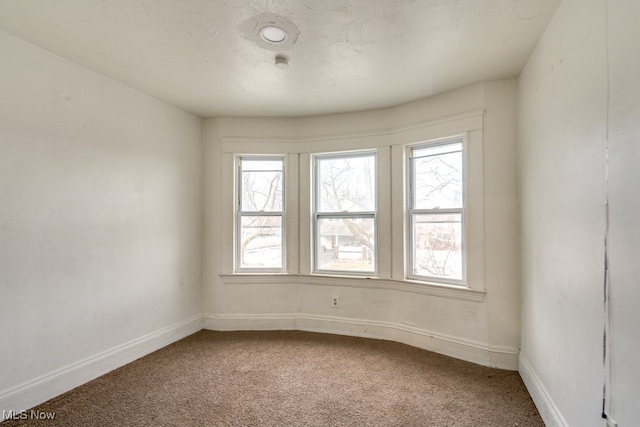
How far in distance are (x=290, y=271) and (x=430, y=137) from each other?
2123 mm

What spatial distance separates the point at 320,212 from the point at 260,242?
815 millimetres

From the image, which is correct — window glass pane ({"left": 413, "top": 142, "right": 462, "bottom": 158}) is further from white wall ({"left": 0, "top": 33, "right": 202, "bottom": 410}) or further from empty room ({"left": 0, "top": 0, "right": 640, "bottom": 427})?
white wall ({"left": 0, "top": 33, "right": 202, "bottom": 410})

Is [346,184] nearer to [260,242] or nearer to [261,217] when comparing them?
[261,217]

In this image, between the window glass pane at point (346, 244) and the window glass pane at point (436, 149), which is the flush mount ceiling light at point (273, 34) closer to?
the window glass pane at point (436, 149)

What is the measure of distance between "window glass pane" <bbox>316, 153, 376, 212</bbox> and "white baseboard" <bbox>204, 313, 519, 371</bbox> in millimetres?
1273

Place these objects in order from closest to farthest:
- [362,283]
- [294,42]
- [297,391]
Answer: [294,42]
[297,391]
[362,283]

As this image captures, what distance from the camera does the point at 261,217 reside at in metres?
3.98

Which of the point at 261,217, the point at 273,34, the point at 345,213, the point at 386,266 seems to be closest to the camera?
the point at 273,34

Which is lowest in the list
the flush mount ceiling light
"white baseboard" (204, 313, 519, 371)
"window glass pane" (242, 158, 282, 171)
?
"white baseboard" (204, 313, 519, 371)

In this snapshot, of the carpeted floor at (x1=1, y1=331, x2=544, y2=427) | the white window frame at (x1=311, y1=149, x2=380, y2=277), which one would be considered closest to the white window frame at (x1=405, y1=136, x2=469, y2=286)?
the white window frame at (x1=311, y1=149, x2=380, y2=277)

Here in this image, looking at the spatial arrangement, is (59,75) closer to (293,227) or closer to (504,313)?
(293,227)

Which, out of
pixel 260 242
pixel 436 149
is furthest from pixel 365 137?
pixel 260 242

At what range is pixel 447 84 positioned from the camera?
2.96 meters

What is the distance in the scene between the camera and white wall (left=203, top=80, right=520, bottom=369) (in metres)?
2.82
